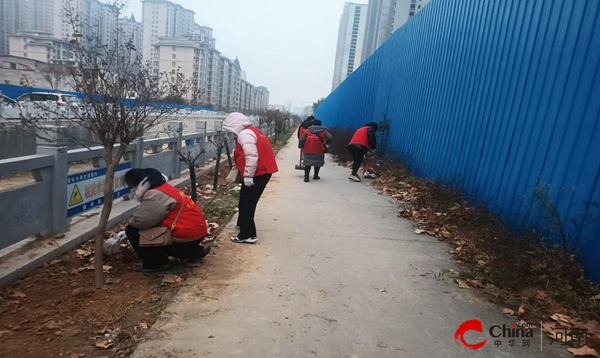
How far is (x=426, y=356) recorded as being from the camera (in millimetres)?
2623

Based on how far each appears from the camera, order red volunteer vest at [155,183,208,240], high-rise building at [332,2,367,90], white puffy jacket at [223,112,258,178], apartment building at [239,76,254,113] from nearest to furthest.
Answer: red volunteer vest at [155,183,208,240] → white puffy jacket at [223,112,258,178] → high-rise building at [332,2,367,90] → apartment building at [239,76,254,113]

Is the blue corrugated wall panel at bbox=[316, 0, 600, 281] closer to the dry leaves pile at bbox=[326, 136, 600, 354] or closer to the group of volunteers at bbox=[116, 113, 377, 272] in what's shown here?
the dry leaves pile at bbox=[326, 136, 600, 354]

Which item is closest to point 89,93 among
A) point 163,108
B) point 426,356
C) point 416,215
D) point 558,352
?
point 163,108

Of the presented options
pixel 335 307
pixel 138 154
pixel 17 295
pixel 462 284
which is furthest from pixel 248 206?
pixel 462 284

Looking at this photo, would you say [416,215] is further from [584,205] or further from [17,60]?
[17,60]

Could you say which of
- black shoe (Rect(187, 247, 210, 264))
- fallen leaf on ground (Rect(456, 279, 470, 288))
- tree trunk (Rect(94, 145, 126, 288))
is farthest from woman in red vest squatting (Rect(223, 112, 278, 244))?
fallen leaf on ground (Rect(456, 279, 470, 288))

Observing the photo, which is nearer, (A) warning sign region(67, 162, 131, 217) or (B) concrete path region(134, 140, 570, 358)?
(B) concrete path region(134, 140, 570, 358)

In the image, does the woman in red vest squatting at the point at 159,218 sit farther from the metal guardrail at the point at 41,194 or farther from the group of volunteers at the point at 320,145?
the group of volunteers at the point at 320,145

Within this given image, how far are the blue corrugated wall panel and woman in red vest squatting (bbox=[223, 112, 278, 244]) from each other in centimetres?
302

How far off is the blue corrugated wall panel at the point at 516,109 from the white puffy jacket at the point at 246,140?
3.12 meters

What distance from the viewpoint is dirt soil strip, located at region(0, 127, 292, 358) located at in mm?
2559

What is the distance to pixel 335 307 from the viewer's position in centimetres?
323

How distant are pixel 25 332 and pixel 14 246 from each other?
4.80 ft

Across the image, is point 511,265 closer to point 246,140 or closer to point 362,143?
point 246,140
